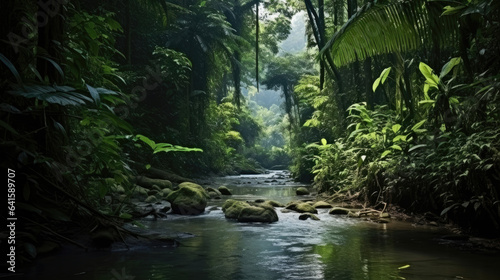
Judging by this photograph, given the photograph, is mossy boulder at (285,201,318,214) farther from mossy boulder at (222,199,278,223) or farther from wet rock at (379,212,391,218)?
wet rock at (379,212,391,218)

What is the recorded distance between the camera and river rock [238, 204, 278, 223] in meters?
6.05

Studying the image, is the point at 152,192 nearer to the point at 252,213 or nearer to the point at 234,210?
the point at 234,210

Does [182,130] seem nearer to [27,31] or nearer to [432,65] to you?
[432,65]

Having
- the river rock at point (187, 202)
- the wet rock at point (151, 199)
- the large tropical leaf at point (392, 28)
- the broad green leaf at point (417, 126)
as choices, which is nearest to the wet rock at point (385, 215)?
the broad green leaf at point (417, 126)

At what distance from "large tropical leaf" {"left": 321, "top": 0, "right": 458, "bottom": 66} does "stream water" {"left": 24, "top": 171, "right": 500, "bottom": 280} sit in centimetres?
243

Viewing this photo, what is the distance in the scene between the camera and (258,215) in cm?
611

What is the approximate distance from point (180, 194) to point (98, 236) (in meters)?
3.49

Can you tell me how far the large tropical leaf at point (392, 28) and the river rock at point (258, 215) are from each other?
2510 mm

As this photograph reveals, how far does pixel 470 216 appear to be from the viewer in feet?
15.3

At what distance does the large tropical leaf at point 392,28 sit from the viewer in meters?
4.89

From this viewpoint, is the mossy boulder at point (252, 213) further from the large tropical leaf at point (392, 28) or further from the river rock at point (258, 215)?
the large tropical leaf at point (392, 28)

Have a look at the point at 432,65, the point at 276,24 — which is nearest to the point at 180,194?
the point at 432,65

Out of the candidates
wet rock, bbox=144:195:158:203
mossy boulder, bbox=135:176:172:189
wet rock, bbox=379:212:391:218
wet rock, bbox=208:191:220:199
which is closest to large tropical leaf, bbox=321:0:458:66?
wet rock, bbox=379:212:391:218

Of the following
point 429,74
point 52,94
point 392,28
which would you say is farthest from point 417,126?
point 52,94
